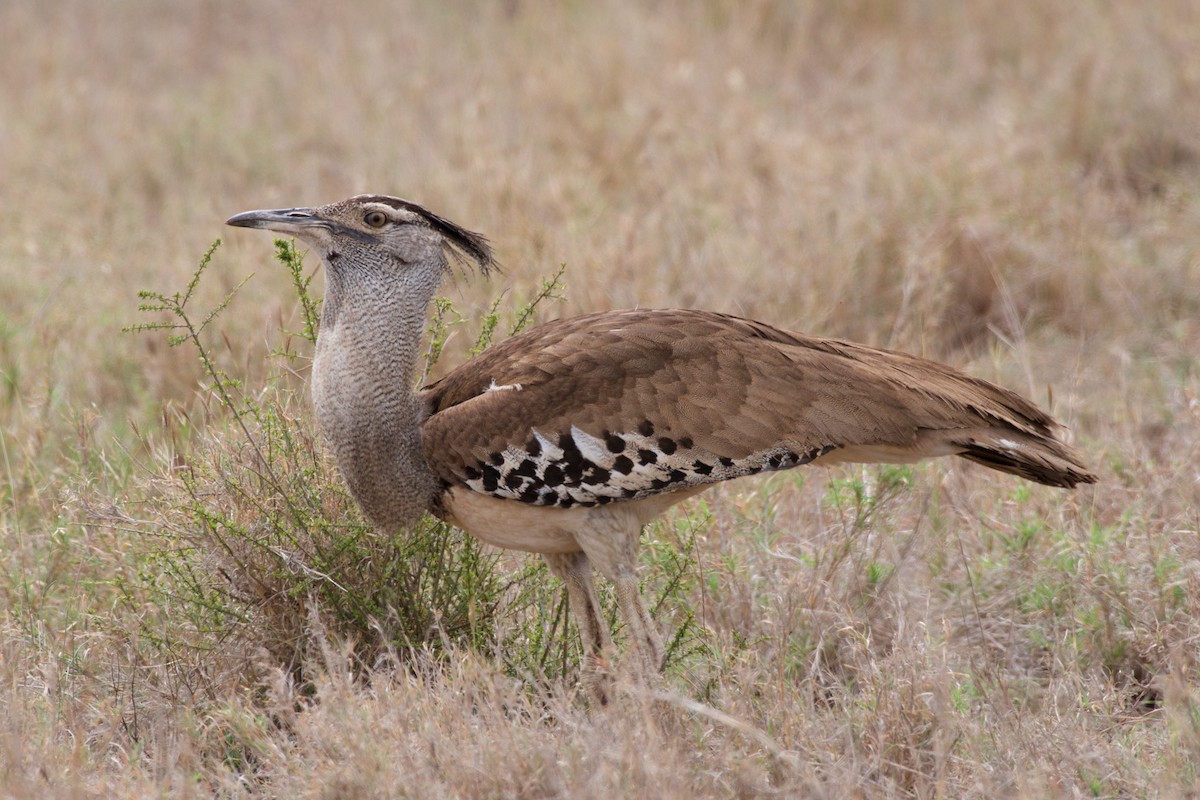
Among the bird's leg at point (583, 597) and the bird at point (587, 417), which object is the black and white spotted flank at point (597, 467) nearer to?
the bird at point (587, 417)

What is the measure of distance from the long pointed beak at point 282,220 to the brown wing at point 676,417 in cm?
50

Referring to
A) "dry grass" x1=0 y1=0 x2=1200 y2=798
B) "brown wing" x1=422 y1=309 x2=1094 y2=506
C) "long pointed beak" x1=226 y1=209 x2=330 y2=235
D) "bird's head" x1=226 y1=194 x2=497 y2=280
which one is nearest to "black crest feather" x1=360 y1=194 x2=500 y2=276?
"bird's head" x1=226 y1=194 x2=497 y2=280

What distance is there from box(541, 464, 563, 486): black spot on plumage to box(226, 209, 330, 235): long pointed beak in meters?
0.76

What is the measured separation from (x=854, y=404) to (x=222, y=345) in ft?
8.84

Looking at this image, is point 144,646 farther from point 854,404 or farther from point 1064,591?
point 1064,591

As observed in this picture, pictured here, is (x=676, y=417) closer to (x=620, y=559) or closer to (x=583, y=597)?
→ (x=620, y=559)

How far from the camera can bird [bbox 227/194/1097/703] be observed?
3.35 metres

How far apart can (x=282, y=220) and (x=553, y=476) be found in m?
0.84

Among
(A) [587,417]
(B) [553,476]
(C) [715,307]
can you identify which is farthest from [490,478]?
(C) [715,307]

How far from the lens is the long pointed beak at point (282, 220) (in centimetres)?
337

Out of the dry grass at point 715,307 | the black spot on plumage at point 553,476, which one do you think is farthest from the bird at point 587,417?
the dry grass at point 715,307

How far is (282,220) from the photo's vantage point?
3420mm

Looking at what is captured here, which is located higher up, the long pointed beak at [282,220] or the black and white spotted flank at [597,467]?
the long pointed beak at [282,220]

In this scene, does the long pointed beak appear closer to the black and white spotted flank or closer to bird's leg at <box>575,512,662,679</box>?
the black and white spotted flank
